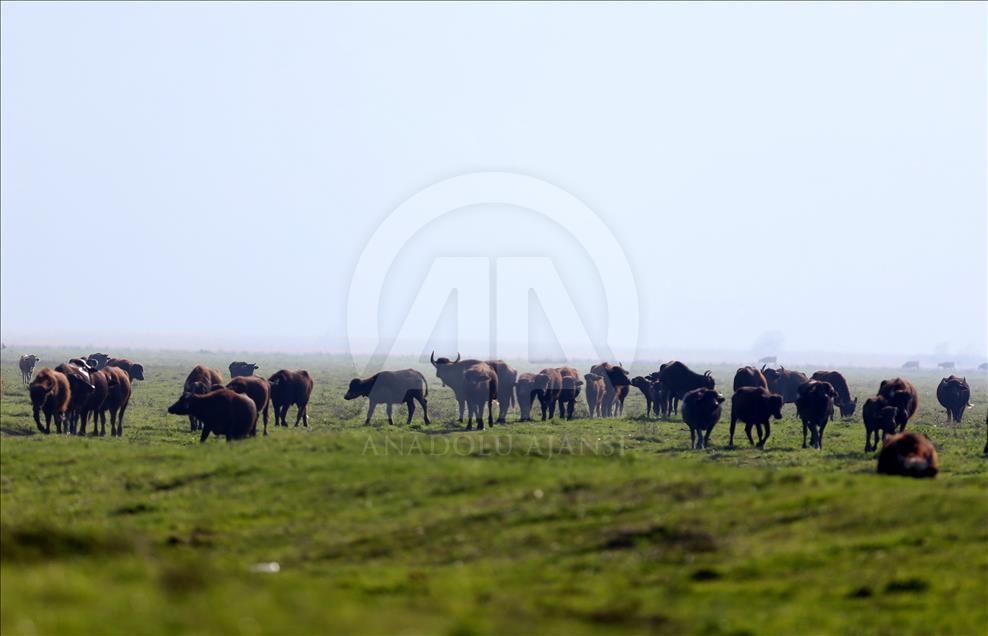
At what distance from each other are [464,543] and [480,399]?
22815 mm

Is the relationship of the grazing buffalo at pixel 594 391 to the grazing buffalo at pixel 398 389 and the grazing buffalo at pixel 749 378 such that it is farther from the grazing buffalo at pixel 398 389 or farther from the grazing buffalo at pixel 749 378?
the grazing buffalo at pixel 398 389

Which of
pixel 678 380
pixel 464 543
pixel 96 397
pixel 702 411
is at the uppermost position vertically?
pixel 678 380

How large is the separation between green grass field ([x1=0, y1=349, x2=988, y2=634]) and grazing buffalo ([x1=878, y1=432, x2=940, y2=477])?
1.08 metres

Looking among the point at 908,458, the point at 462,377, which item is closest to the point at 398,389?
the point at 462,377

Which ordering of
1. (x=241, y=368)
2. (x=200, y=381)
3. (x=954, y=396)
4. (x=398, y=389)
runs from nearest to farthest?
(x=200, y=381)
(x=398, y=389)
(x=954, y=396)
(x=241, y=368)

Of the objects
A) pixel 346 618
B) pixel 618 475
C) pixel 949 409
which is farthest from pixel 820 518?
pixel 949 409

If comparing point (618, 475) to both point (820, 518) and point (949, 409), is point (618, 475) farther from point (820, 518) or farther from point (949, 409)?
point (949, 409)

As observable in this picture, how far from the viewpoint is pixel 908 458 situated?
2658 cm

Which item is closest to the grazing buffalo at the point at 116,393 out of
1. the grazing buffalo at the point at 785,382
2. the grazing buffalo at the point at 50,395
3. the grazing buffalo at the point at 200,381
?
the grazing buffalo at the point at 50,395

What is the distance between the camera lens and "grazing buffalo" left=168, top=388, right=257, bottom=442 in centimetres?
3406

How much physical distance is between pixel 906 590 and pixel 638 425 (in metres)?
26.8

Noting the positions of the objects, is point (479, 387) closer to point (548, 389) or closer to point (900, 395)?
point (548, 389)

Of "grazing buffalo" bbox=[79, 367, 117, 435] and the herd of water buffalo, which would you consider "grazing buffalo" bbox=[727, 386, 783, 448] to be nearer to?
the herd of water buffalo

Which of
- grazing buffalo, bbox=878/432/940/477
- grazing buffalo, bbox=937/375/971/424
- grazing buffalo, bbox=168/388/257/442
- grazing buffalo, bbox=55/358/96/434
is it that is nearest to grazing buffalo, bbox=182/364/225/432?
grazing buffalo, bbox=55/358/96/434
